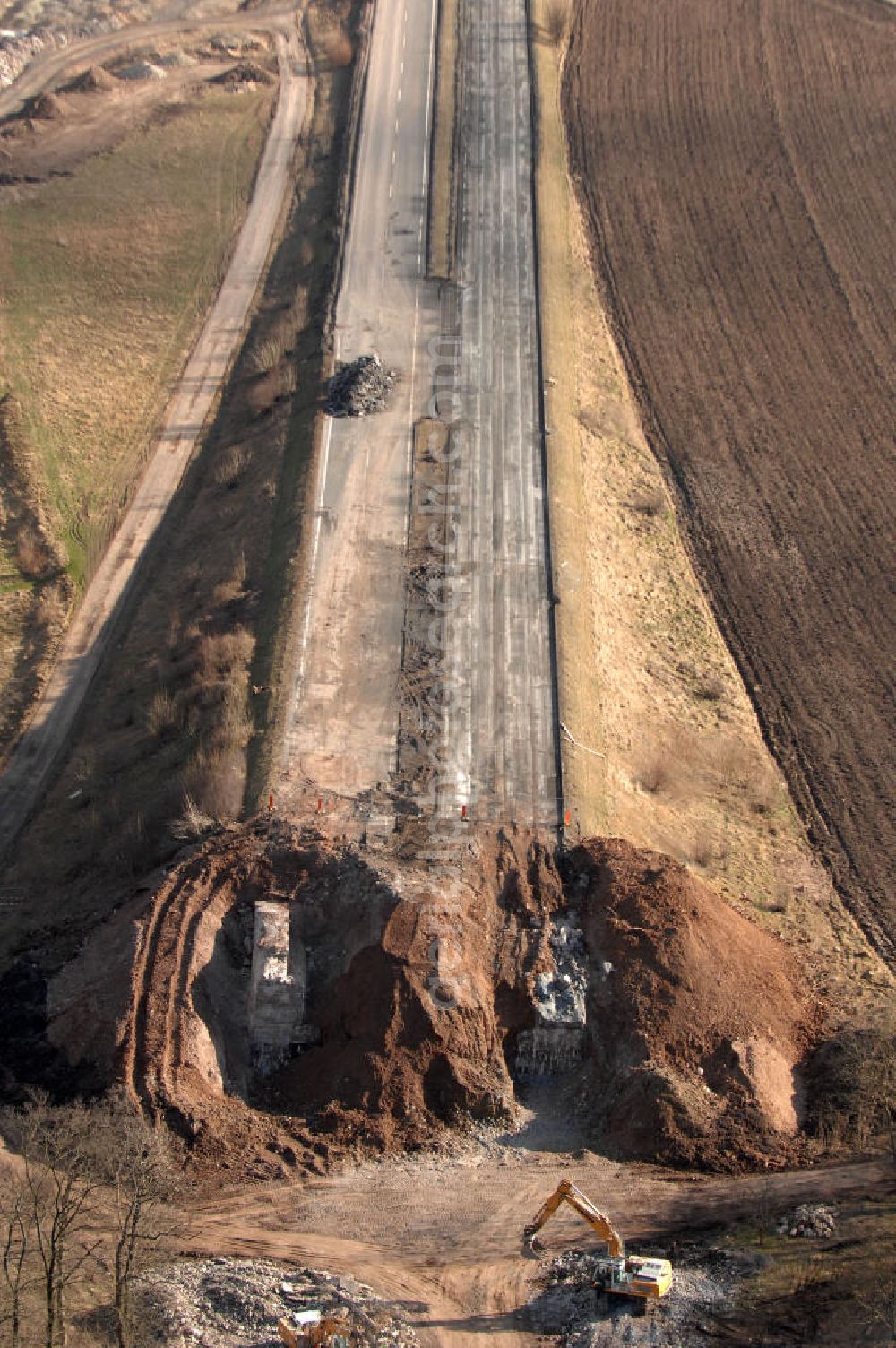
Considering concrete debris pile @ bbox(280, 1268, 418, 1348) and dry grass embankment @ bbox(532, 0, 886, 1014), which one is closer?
concrete debris pile @ bbox(280, 1268, 418, 1348)

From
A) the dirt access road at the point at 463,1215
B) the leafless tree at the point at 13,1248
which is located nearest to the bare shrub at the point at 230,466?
the dirt access road at the point at 463,1215

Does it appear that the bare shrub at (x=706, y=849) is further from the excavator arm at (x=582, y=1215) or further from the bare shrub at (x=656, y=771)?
the excavator arm at (x=582, y=1215)

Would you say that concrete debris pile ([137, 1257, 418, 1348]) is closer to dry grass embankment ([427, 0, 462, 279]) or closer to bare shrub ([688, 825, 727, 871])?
bare shrub ([688, 825, 727, 871])

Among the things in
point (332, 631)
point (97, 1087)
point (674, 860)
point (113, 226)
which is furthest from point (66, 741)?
point (113, 226)

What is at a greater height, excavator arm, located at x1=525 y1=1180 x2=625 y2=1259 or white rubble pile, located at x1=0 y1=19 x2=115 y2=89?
white rubble pile, located at x1=0 y1=19 x2=115 y2=89

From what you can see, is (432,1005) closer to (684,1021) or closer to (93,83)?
(684,1021)

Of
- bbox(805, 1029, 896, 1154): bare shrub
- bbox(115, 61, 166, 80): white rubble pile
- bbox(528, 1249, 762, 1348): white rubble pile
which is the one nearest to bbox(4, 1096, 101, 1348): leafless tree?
bbox(528, 1249, 762, 1348): white rubble pile
